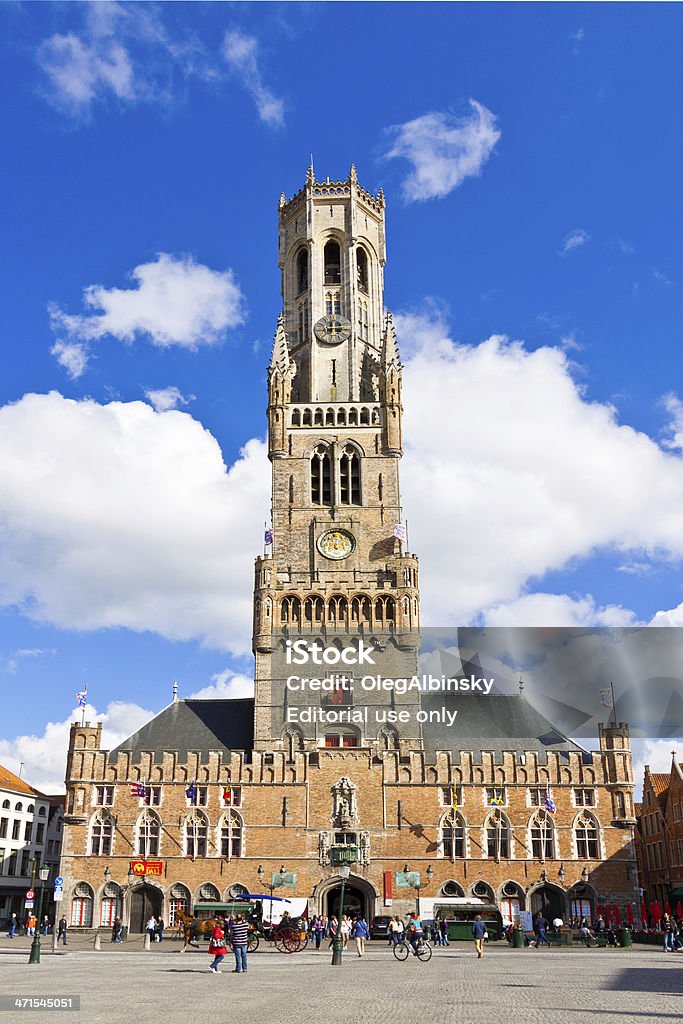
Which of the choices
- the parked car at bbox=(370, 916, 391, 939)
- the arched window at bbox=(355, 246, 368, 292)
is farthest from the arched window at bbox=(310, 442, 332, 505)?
the parked car at bbox=(370, 916, 391, 939)

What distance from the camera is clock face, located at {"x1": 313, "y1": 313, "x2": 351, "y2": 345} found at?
74.6m

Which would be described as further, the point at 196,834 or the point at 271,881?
the point at 196,834

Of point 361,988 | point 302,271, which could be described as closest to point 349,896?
point 361,988

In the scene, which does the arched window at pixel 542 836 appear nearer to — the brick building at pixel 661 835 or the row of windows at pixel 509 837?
the row of windows at pixel 509 837

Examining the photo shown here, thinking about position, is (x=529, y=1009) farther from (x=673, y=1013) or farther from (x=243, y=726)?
(x=243, y=726)

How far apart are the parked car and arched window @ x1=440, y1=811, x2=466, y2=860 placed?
7536mm

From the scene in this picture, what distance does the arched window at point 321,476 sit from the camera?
67875mm

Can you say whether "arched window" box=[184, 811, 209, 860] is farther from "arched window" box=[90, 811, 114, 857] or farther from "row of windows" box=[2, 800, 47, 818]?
"row of windows" box=[2, 800, 47, 818]

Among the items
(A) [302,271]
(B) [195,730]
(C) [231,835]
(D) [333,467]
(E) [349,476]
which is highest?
(A) [302,271]

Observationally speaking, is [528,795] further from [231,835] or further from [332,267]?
[332,267]

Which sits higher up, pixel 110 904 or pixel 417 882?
pixel 417 882

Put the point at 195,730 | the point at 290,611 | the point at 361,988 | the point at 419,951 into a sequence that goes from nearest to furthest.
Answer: the point at 361,988, the point at 419,951, the point at 195,730, the point at 290,611

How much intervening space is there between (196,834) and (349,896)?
384 inches

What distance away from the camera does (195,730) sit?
61.0 metres
